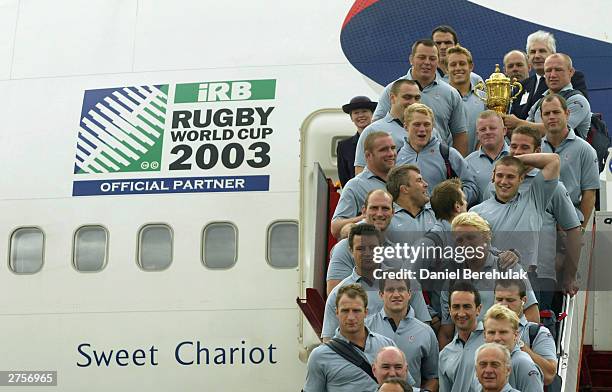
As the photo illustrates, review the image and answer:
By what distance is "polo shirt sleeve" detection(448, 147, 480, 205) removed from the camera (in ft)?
28.1

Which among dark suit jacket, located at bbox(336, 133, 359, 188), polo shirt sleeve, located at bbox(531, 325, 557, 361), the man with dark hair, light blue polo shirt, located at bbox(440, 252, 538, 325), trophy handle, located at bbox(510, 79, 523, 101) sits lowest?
polo shirt sleeve, located at bbox(531, 325, 557, 361)

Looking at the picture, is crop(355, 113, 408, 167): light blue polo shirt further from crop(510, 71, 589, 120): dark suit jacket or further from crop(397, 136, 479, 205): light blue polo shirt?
crop(510, 71, 589, 120): dark suit jacket

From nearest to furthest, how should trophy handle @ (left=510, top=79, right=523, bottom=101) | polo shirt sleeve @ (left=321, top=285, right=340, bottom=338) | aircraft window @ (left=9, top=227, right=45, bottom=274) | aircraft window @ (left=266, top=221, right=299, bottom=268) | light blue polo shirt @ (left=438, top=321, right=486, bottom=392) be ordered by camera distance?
light blue polo shirt @ (left=438, top=321, right=486, bottom=392) < polo shirt sleeve @ (left=321, top=285, right=340, bottom=338) < trophy handle @ (left=510, top=79, right=523, bottom=101) < aircraft window @ (left=266, top=221, right=299, bottom=268) < aircraft window @ (left=9, top=227, right=45, bottom=274)

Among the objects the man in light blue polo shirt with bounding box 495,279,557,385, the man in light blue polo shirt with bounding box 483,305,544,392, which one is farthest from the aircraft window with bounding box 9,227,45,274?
the man in light blue polo shirt with bounding box 483,305,544,392

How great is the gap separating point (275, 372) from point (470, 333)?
17.3ft

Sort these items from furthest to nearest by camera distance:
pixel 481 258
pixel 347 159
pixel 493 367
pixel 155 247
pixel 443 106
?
1. pixel 155 247
2. pixel 347 159
3. pixel 443 106
4. pixel 481 258
5. pixel 493 367

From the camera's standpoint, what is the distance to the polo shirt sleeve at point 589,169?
885 centimetres

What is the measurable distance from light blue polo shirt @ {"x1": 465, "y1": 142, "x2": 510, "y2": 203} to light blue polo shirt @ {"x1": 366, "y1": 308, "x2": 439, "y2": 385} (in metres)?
1.55

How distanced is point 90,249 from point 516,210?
19.6ft

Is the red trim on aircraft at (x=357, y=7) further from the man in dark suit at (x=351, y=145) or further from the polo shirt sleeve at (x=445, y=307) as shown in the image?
the polo shirt sleeve at (x=445, y=307)

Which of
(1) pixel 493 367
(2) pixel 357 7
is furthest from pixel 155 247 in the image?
(1) pixel 493 367

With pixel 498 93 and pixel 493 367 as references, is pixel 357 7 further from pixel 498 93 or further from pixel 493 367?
pixel 493 367

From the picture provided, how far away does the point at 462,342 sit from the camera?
710 cm

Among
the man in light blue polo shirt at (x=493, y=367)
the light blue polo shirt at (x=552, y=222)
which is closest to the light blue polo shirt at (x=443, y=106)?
the light blue polo shirt at (x=552, y=222)
